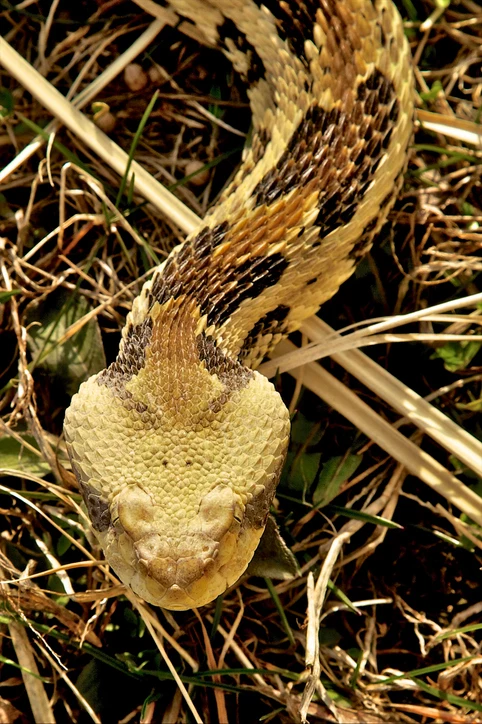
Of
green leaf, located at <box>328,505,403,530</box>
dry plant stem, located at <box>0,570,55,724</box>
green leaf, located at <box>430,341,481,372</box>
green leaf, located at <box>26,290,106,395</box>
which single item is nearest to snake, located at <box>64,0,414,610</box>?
green leaf, located at <box>26,290,106,395</box>

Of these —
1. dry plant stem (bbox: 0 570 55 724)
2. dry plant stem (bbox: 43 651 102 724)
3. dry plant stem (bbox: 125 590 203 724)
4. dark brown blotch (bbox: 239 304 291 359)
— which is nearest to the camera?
dark brown blotch (bbox: 239 304 291 359)

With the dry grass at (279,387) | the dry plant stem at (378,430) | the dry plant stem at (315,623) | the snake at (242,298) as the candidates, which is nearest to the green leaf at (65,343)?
the dry grass at (279,387)

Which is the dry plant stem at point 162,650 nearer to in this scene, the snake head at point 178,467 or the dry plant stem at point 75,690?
the dry plant stem at point 75,690

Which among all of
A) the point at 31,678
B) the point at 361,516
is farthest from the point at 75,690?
the point at 361,516

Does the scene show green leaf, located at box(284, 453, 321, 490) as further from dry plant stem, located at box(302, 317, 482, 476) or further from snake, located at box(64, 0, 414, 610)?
snake, located at box(64, 0, 414, 610)

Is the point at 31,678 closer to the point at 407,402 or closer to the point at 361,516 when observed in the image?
the point at 361,516
